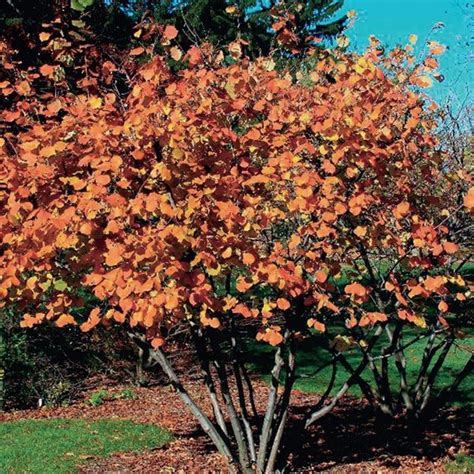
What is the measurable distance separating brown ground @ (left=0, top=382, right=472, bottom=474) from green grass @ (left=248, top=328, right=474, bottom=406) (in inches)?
36.6

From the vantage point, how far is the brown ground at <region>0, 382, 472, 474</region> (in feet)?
17.9

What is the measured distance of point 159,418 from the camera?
770cm

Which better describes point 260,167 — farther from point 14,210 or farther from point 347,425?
point 347,425

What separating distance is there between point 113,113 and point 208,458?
11.6ft

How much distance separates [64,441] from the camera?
21.5ft

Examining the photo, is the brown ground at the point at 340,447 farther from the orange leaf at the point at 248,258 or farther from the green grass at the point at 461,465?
the orange leaf at the point at 248,258

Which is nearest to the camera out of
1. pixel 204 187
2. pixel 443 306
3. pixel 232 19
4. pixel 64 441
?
pixel 204 187

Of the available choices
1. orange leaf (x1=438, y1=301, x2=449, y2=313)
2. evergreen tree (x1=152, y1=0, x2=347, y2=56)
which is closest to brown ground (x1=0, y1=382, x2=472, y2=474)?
orange leaf (x1=438, y1=301, x2=449, y2=313)

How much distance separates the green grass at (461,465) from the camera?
205 inches

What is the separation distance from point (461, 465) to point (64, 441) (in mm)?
3779

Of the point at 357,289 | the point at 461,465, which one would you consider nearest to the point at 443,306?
the point at 357,289

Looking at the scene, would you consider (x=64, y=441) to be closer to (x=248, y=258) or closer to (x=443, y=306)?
(x=248, y=258)

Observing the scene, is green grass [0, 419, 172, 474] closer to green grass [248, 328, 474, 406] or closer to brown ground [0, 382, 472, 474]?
brown ground [0, 382, 472, 474]

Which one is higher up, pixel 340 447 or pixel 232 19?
pixel 232 19
